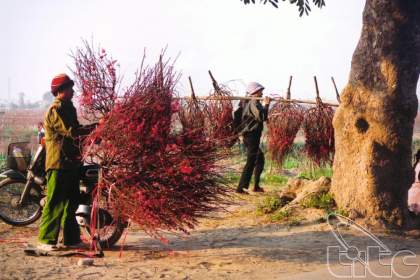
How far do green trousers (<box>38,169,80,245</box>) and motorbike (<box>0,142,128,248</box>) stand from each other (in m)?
0.08

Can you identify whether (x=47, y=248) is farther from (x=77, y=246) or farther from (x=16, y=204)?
(x=16, y=204)

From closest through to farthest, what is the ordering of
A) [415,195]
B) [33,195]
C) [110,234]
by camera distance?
[110,234] < [33,195] < [415,195]

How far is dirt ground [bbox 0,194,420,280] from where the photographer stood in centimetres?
496

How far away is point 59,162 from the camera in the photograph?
18.0ft

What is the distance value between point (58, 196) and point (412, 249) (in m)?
3.78

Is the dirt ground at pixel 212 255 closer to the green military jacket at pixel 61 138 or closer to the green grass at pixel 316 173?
the green military jacket at pixel 61 138

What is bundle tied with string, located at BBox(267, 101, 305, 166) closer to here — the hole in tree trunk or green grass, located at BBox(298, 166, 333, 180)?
green grass, located at BBox(298, 166, 333, 180)

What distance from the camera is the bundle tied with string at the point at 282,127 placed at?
31.1 ft

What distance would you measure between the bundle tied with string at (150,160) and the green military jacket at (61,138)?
0.36 meters

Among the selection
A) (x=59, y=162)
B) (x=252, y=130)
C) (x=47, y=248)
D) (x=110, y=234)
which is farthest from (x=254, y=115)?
(x=47, y=248)

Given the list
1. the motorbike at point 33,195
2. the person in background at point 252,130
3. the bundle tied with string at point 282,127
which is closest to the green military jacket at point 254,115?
the person in background at point 252,130

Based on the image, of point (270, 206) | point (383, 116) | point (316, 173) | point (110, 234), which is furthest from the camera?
point (316, 173)

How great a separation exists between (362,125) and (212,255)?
8.84 feet

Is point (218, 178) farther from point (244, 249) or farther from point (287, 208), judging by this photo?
point (287, 208)
